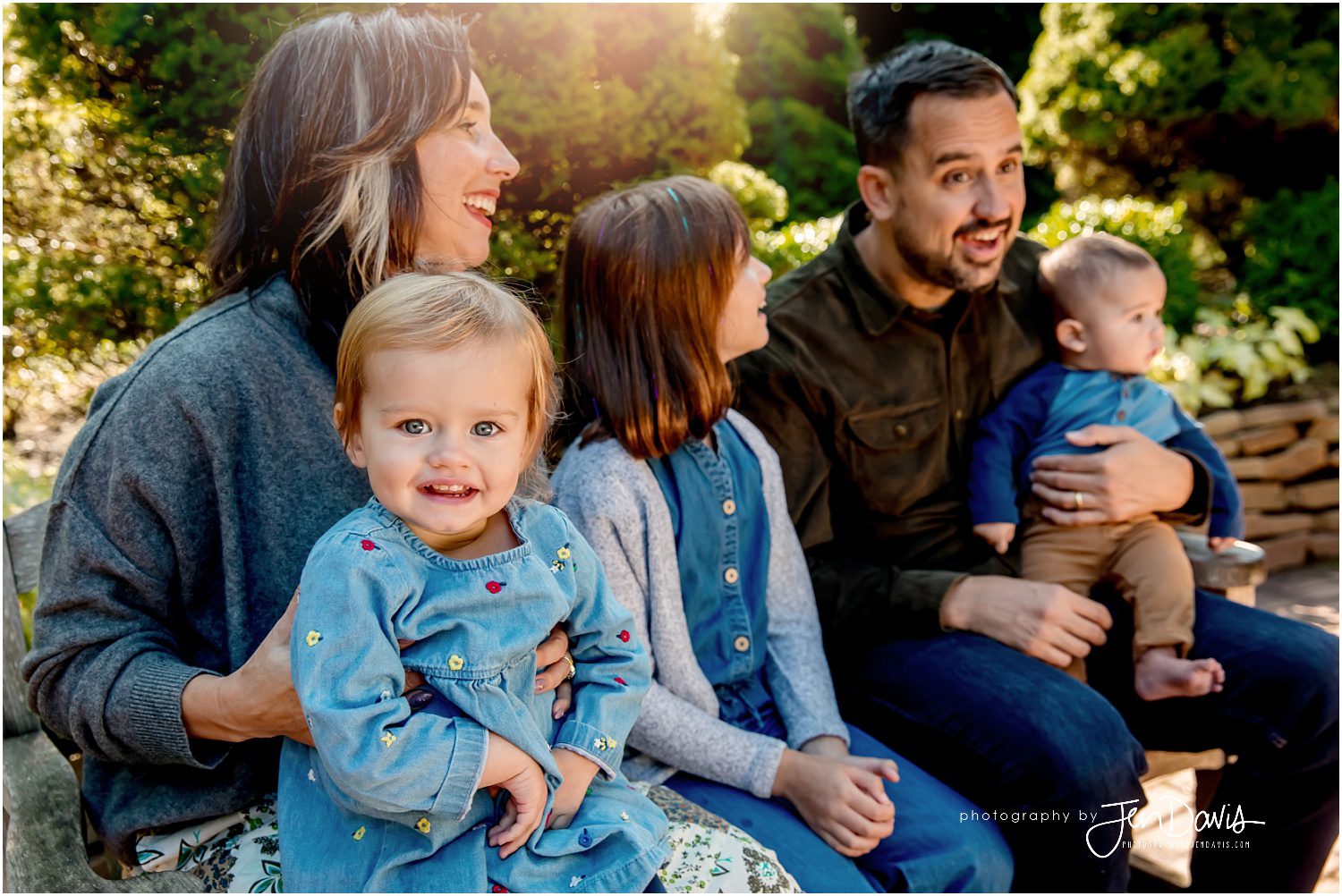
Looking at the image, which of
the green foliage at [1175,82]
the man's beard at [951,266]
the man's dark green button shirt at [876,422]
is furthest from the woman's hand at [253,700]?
the green foliage at [1175,82]

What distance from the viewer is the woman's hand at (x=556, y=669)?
151cm

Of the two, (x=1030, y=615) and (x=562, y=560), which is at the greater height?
(x=562, y=560)

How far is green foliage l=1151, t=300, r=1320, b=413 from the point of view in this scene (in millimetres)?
4859

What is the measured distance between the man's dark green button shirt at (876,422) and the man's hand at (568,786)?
1.07 meters

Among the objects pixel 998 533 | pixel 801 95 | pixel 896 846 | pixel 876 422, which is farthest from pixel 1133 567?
pixel 801 95

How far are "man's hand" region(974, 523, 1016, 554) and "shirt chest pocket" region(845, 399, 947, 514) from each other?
16cm

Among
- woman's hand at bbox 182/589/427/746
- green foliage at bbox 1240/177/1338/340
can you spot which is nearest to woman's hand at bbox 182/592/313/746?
woman's hand at bbox 182/589/427/746

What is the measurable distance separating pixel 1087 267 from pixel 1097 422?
41 centimetres

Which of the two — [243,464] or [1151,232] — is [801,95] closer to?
[1151,232]

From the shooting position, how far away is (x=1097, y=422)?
274 centimetres

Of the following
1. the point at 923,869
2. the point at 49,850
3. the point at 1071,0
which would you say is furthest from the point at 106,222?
the point at 1071,0

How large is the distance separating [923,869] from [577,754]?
0.80 m

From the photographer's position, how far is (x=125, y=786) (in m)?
1.67

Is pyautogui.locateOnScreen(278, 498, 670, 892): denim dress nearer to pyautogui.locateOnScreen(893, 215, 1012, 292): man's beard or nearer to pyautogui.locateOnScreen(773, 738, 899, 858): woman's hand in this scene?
pyautogui.locateOnScreen(773, 738, 899, 858): woman's hand
